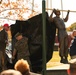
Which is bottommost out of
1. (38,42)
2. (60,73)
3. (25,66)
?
(60,73)

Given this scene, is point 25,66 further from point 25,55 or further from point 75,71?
point 25,55

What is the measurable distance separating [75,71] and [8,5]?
78.3ft

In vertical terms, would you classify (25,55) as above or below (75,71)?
below

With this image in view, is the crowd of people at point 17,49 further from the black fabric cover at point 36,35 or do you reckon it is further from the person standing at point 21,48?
the black fabric cover at point 36,35

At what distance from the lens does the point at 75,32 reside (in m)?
9.23

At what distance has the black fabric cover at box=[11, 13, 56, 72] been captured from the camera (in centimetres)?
939

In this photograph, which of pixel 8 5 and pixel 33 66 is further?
pixel 8 5

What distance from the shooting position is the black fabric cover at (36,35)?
9391mm

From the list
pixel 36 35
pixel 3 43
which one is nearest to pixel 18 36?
pixel 36 35

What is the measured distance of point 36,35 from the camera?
945cm

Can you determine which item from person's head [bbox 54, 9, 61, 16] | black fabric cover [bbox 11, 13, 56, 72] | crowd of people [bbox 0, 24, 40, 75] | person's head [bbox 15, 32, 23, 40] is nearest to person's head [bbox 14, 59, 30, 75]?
crowd of people [bbox 0, 24, 40, 75]

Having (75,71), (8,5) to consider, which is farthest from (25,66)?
(8,5)

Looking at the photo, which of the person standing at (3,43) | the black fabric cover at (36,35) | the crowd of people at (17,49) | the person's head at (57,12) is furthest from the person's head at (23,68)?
the person standing at (3,43)

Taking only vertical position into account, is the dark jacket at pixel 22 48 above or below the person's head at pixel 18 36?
below
